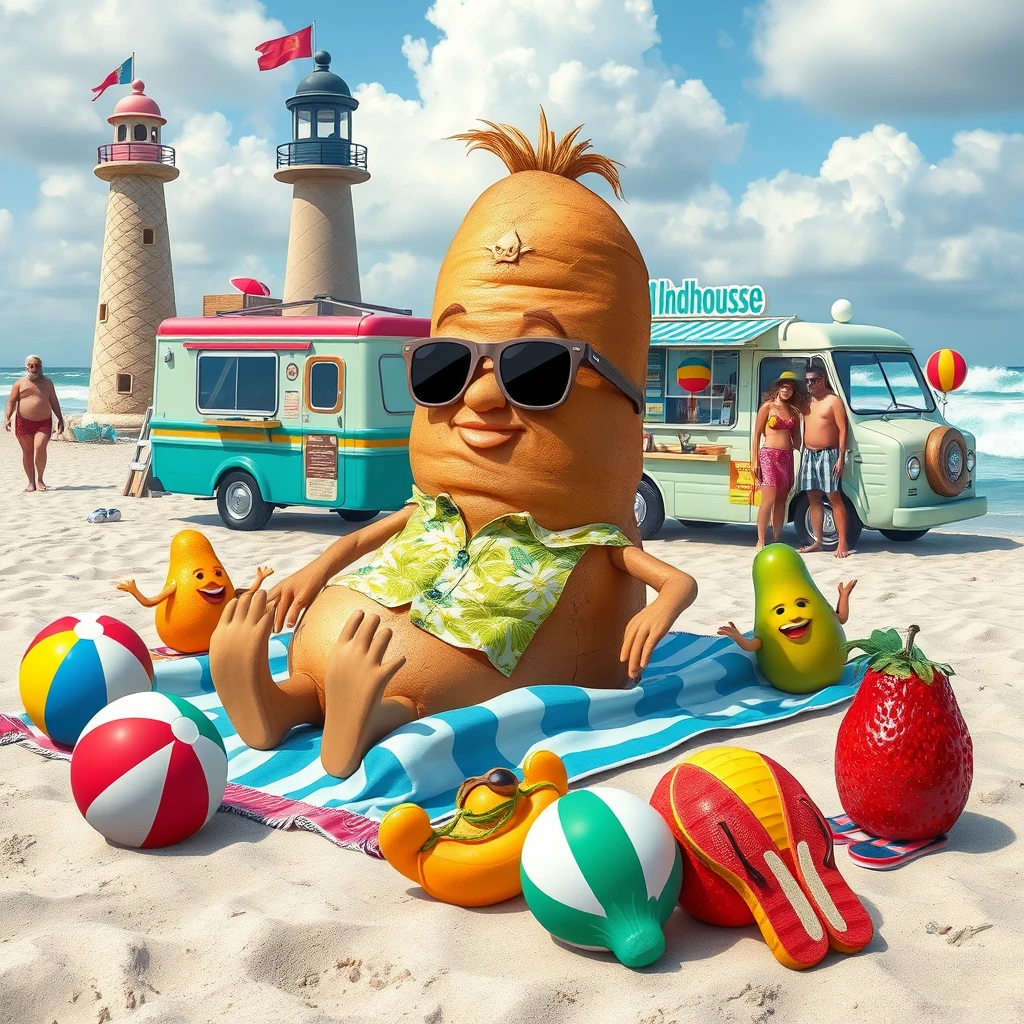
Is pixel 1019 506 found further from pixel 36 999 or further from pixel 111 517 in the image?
pixel 36 999

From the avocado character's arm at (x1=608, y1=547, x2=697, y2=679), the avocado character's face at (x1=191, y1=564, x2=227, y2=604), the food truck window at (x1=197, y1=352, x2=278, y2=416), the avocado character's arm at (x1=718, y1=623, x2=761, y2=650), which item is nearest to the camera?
the avocado character's arm at (x1=608, y1=547, x2=697, y2=679)

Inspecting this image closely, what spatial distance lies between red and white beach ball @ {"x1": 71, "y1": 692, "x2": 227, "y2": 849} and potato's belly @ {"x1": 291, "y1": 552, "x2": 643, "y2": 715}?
764 mm

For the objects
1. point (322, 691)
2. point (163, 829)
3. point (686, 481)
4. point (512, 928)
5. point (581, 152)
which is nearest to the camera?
point (512, 928)

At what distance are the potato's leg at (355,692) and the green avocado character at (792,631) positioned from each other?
5.79ft

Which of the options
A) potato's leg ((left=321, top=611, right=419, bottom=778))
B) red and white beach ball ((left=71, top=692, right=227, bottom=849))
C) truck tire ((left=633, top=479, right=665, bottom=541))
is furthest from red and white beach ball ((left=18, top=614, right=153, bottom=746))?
truck tire ((left=633, top=479, right=665, bottom=541))

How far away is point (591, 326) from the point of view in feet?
14.1

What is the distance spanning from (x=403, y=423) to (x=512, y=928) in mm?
8163

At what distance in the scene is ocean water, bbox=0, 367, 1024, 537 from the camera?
14055 mm

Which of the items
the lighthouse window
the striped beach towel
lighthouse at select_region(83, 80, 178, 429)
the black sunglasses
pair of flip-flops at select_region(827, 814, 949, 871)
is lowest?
pair of flip-flops at select_region(827, 814, 949, 871)

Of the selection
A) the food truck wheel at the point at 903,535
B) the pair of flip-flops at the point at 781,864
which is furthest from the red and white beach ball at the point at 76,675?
the food truck wheel at the point at 903,535

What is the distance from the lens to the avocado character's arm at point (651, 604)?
383 cm

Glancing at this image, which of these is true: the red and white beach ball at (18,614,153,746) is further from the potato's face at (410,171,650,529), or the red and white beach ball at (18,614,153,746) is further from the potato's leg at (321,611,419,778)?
the potato's face at (410,171,650,529)

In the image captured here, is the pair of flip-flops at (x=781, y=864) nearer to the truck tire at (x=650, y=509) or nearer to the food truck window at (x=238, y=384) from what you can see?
the truck tire at (x=650, y=509)

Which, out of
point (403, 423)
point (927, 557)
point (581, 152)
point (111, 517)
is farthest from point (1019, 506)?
point (581, 152)
